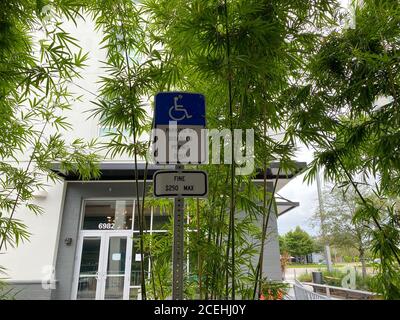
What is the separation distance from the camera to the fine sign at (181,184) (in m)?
0.94

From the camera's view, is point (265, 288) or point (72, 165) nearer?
point (265, 288)

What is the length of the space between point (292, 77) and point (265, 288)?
130cm

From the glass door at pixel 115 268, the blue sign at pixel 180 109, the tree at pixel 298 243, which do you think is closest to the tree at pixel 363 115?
the blue sign at pixel 180 109

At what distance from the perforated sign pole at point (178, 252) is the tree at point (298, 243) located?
185 inches

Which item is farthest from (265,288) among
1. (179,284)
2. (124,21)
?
(124,21)

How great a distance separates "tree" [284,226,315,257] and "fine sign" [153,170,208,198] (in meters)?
4.75

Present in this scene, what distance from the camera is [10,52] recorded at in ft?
4.59

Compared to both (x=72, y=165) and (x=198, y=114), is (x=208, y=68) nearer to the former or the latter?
(x=198, y=114)

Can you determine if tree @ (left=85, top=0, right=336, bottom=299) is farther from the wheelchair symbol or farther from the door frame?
the door frame

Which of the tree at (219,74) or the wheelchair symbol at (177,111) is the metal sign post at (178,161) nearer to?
the wheelchair symbol at (177,111)

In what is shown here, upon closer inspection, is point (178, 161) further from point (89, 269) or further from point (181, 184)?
point (89, 269)

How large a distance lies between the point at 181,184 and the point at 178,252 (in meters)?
0.23

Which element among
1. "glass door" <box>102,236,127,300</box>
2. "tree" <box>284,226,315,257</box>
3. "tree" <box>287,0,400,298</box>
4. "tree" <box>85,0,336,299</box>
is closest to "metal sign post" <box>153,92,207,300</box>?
"tree" <box>85,0,336,299</box>

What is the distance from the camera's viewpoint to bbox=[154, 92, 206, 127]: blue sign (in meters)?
1.04
